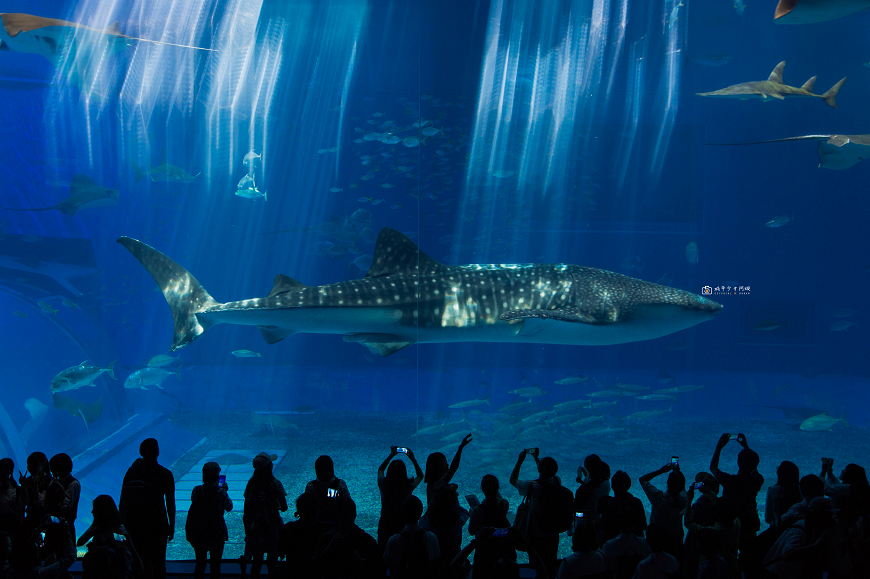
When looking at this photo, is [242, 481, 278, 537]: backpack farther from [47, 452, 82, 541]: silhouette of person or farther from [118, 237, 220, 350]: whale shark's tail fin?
[118, 237, 220, 350]: whale shark's tail fin

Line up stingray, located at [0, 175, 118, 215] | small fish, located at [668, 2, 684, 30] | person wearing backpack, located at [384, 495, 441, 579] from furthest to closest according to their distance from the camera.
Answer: small fish, located at [668, 2, 684, 30], stingray, located at [0, 175, 118, 215], person wearing backpack, located at [384, 495, 441, 579]

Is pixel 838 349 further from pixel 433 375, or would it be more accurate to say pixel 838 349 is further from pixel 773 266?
→ pixel 433 375

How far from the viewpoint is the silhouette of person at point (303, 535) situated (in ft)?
6.28

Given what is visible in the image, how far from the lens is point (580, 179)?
19953mm

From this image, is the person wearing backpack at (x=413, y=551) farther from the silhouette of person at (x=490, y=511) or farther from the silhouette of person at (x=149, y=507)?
the silhouette of person at (x=149, y=507)

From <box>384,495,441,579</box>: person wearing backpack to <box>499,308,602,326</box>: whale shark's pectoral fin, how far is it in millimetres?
2475

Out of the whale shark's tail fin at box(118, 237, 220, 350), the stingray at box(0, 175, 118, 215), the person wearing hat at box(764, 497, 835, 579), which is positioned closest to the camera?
the person wearing hat at box(764, 497, 835, 579)

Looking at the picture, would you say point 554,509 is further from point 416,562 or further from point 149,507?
point 149,507

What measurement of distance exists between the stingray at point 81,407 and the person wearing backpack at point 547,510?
1001 cm

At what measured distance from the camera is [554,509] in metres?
2.36

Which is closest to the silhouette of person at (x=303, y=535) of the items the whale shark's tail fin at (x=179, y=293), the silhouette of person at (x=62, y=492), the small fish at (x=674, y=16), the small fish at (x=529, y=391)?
the silhouette of person at (x=62, y=492)

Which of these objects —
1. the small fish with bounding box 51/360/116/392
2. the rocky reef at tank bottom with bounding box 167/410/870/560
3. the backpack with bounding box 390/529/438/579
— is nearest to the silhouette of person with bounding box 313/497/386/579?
the backpack with bounding box 390/529/438/579

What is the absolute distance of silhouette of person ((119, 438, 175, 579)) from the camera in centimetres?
248

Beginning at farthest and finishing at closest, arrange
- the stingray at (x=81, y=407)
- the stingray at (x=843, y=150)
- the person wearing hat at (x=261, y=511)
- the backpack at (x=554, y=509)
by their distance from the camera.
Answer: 1. the stingray at (x=81, y=407)
2. the stingray at (x=843, y=150)
3. the person wearing hat at (x=261, y=511)
4. the backpack at (x=554, y=509)
